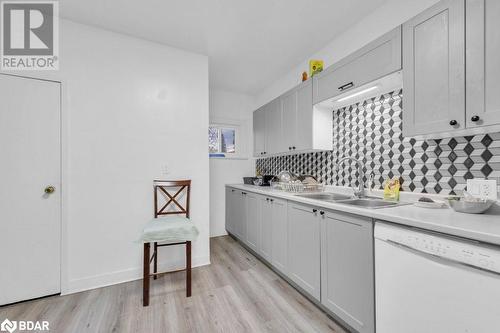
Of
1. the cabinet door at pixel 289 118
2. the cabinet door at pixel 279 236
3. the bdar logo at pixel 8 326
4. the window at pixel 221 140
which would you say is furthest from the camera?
the window at pixel 221 140

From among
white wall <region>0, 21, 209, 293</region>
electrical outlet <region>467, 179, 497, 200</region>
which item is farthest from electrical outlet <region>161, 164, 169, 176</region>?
electrical outlet <region>467, 179, 497, 200</region>

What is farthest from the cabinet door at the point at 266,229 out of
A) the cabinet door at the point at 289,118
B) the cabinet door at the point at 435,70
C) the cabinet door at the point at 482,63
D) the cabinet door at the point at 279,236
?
the cabinet door at the point at 482,63

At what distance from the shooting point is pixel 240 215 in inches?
126

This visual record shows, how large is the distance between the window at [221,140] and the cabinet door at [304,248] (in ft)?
7.19

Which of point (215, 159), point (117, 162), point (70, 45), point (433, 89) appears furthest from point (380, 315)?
point (70, 45)

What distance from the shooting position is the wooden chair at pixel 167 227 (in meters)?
1.86

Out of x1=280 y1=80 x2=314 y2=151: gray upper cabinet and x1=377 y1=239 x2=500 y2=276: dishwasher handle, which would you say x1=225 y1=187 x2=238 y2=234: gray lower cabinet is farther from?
x1=377 y1=239 x2=500 y2=276: dishwasher handle

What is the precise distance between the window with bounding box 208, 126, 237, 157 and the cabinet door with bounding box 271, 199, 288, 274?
1.88 meters

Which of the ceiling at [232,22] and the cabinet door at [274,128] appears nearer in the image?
the ceiling at [232,22]

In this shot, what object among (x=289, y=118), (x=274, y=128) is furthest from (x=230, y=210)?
(x=289, y=118)

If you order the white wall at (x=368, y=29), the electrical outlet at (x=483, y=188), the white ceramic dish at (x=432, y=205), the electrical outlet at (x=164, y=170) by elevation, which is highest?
the white wall at (x=368, y=29)

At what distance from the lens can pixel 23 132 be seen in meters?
1.94

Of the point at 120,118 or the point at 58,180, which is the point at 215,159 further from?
the point at 58,180

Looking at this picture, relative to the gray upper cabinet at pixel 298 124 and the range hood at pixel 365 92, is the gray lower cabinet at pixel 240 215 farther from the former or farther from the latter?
the range hood at pixel 365 92
